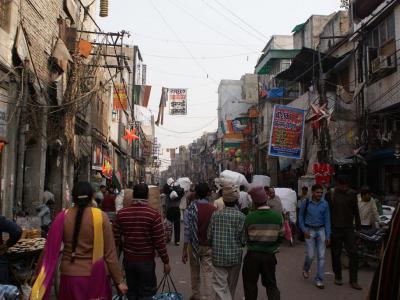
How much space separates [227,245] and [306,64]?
17.0m

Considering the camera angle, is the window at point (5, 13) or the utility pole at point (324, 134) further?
the utility pole at point (324, 134)

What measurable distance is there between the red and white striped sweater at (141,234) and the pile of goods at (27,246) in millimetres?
1314

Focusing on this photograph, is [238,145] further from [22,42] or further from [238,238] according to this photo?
[238,238]

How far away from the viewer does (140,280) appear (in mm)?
5281

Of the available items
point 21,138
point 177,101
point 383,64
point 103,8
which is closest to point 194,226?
point 21,138

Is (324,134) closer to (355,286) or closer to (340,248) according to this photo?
(340,248)

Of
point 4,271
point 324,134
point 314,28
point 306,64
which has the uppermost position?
point 314,28

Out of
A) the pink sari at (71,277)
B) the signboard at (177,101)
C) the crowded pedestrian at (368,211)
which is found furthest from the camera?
Answer: the signboard at (177,101)

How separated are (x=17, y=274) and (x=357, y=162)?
43.9 feet

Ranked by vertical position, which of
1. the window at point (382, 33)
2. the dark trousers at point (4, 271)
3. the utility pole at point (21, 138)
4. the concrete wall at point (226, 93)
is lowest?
the dark trousers at point (4, 271)

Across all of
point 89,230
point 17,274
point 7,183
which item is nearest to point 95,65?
point 7,183

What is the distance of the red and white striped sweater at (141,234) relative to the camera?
17.3ft

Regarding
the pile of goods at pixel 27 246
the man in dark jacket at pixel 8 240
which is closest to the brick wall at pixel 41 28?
the pile of goods at pixel 27 246

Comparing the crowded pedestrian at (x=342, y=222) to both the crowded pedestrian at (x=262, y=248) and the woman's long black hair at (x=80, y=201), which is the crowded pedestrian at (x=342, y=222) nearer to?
the crowded pedestrian at (x=262, y=248)
